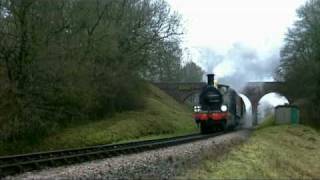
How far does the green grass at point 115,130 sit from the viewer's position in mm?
32062

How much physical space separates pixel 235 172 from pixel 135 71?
3587 centimetres

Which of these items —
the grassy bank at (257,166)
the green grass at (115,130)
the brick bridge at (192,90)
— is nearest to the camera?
the grassy bank at (257,166)

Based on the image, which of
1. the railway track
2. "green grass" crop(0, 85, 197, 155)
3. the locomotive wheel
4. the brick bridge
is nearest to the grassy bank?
the railway track

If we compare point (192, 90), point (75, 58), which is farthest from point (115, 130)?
point (192, 90)

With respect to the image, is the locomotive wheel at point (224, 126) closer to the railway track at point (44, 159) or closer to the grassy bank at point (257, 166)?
the grassy bank at point (257, 166)

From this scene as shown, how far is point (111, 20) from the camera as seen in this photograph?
155 feet

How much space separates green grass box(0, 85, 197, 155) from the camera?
32062 millimetres

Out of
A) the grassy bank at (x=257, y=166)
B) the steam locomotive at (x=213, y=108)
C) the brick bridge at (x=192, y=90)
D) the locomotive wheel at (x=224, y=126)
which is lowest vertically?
the grassy bank at (x=257, y=166)

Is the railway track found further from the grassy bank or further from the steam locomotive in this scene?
the steam locomotive

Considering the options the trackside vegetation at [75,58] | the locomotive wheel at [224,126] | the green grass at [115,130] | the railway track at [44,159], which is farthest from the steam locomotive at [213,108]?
the railway track at [44,159]

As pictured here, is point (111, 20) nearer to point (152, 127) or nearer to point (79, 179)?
point (152, 127)

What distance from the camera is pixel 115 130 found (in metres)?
39.8

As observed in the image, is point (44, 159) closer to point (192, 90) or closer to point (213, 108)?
point (213, 108)

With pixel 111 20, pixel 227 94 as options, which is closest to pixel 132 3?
pixel 111 20
